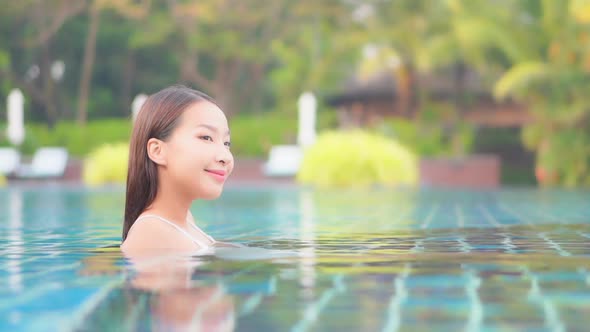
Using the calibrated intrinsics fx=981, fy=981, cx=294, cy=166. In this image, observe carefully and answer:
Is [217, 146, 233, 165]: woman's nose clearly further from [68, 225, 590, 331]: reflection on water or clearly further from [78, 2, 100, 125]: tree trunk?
[78, 2, 100, 125]: tree trunk

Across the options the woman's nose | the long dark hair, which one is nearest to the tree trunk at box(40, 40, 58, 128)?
the long dark hair

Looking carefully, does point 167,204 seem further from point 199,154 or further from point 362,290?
point 362,290

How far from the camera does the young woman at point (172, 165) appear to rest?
4.81m

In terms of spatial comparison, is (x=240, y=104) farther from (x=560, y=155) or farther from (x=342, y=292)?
(x=342, y=292)

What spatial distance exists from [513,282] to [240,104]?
38924 mm

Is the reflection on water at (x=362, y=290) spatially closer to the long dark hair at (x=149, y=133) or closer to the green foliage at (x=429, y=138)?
the long dark hair at (x=149, y=133)

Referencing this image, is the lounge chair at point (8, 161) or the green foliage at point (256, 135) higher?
the green foliage at point (256, 135)

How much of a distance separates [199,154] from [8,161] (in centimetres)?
2231

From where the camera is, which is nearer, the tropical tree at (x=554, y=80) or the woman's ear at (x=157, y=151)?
the woman's ear at (x=157, y=151)

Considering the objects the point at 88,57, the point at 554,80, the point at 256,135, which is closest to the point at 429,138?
the point at 256,135

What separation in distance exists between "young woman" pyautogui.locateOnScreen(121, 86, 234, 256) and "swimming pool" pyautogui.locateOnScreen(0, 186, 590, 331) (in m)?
0.21

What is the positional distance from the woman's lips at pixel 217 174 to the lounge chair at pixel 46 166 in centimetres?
2182

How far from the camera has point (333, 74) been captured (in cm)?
3681

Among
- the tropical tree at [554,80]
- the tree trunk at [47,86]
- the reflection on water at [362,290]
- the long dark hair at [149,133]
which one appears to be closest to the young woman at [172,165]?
the long dark hair at [149,133]
